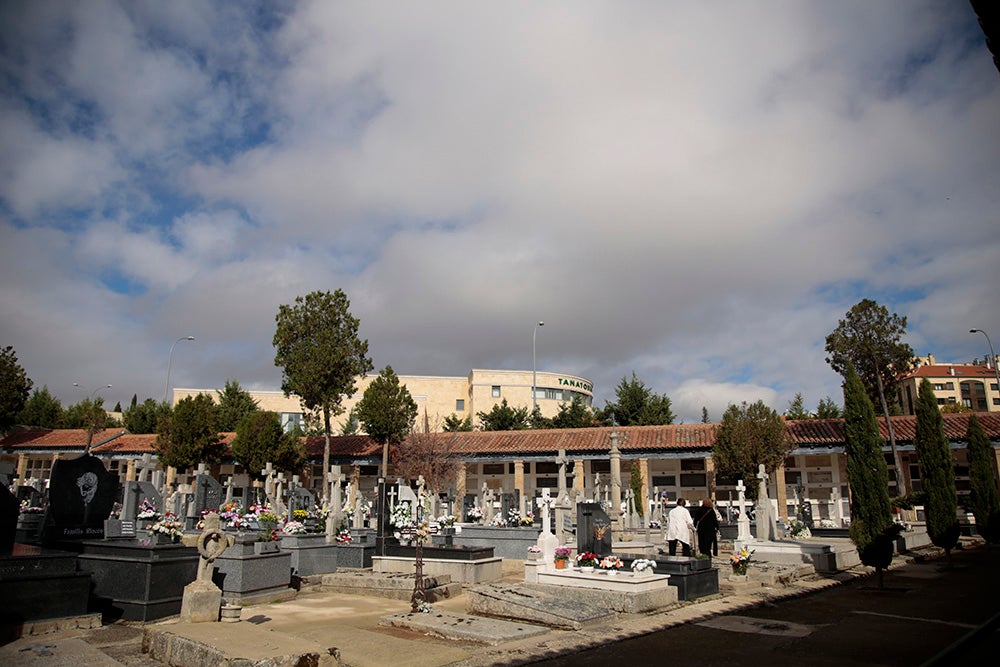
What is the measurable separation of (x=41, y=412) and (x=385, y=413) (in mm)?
43014

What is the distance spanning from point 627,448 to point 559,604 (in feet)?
90.7

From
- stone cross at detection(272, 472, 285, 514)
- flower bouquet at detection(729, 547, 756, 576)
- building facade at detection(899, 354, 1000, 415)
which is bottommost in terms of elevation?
flower bouquet at detection(729, 547, 756, 576)

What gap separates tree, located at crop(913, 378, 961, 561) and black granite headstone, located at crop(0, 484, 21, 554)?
1894 centimetres

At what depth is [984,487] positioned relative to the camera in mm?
19594

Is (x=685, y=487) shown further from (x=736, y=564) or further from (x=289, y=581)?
(x=289, y=581)

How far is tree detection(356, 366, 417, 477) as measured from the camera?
123 feet

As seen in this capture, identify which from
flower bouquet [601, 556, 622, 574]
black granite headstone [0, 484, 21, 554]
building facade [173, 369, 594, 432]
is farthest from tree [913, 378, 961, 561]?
building facade [173, 369, 594, 432]

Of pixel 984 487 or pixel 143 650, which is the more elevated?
pixel 984 487

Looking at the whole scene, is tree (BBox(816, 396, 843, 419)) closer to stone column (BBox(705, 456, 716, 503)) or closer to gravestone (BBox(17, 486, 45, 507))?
stone column (BBox(705, 456, 716, 503))

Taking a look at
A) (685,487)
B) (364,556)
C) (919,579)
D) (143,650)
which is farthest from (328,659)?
(685,487)

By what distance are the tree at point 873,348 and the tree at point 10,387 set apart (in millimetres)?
49879

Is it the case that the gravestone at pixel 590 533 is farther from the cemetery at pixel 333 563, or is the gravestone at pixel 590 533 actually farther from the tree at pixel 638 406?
the tree at pixel 638 406

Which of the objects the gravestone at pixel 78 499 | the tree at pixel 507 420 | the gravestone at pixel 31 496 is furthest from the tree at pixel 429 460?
the gravestone at pixel 78 499

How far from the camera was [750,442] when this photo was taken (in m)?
32.7
